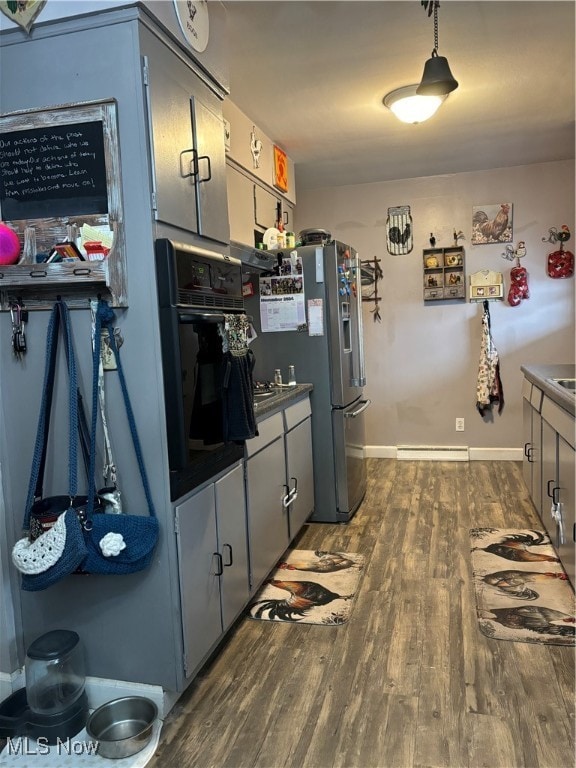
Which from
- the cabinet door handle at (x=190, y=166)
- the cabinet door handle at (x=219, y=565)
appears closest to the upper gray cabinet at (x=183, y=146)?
the cabinet door handle at (x=190, y=166)

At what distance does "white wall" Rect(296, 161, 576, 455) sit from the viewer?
506 cm

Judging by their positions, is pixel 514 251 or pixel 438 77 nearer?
pixel 438 77

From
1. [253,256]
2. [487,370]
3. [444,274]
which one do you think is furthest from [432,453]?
[253,256]

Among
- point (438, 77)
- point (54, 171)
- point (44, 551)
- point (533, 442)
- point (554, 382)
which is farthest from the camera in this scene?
point (533, 442)

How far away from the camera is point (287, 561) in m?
3.24

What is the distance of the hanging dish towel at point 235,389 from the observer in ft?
7.18

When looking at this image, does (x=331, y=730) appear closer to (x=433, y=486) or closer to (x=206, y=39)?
(x=206, y=39)

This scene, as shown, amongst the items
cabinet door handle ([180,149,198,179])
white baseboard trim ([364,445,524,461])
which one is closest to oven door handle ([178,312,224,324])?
cabinet door handle ([180,149,198,179])

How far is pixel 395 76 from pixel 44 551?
284 cm

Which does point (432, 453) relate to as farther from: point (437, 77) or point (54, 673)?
point (54, 673)

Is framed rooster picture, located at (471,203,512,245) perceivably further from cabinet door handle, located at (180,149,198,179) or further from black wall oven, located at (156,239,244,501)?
cabinet door handle, located at (180,149,198,179)

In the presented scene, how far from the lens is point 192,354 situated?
200cm

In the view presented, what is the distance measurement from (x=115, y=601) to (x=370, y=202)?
4.41 metres

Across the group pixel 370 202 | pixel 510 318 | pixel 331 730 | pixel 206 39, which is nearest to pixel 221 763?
pixel 331 730
